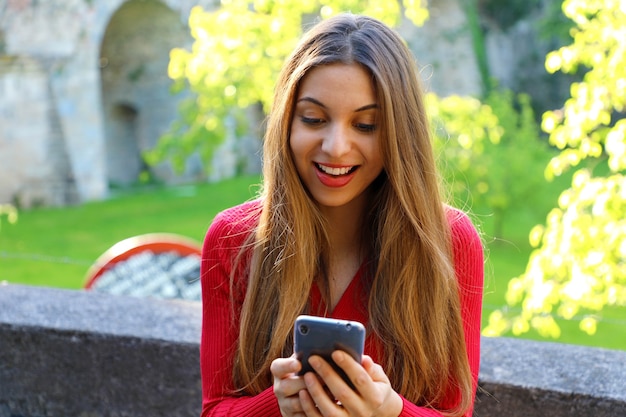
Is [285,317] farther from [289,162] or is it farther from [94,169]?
[94,169]

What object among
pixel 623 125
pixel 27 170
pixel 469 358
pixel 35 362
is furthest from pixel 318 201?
pixel 27 170

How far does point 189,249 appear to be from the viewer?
342 cm

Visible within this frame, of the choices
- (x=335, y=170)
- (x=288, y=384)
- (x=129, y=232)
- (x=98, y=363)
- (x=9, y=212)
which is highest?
(x=335, y=170)

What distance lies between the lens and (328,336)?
1177 mm

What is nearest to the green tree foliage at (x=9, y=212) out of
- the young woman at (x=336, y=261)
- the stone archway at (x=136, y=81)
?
the stone archway at (x=136, y=81)

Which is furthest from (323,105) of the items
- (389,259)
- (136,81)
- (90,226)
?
(136,81)

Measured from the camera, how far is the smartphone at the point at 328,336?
1168 mm

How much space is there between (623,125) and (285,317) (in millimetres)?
1695

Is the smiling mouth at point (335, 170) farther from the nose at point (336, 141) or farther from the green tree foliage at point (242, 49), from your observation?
the green tree foliage at point (242, 49)

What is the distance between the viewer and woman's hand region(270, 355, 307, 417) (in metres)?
1.21

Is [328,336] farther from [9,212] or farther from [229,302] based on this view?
[9,212]

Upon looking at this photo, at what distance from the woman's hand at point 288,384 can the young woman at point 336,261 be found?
13cm

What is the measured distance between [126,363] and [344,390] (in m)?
0.90

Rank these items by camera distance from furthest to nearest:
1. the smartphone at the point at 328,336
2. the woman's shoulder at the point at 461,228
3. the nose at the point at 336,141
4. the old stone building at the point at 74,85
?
the old stone building at the point at 74,85 → the woman's shoulder at the point at 461,228 → the nose at the point at 336,141 → the smartphone at the point at 328,336
